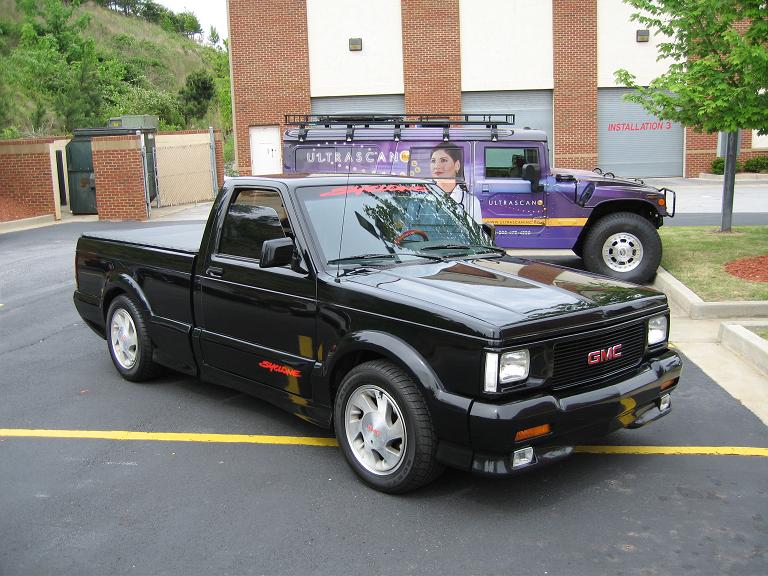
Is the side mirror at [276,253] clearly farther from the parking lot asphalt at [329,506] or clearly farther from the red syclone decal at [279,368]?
the parking lot asphalt at [329,506]

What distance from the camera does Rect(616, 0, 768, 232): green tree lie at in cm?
998

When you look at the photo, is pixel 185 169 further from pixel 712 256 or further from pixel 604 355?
pixel 604 355

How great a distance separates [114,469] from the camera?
501cm

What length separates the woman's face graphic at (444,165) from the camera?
36.7ft

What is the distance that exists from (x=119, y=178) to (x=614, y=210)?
1437cm

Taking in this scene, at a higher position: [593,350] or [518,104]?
[518,104]

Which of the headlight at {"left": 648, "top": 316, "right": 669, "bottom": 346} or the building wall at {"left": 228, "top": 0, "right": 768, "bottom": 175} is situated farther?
the building wall at {"left": 228, "top": 0, "right": 768, "bottom": 175}

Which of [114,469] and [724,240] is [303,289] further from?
[724,240]

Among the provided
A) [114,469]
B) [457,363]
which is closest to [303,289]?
[457,363]

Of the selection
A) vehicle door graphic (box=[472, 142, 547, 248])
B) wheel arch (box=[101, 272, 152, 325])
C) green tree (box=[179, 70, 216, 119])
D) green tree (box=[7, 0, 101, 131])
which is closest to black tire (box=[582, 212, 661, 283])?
vehicle door graphic (box=[472, 142, 547, 248])

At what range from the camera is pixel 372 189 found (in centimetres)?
567

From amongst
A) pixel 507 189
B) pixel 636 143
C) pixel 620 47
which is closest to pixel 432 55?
pixel 620 47

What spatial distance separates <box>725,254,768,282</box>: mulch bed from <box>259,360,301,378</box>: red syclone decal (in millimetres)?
6802

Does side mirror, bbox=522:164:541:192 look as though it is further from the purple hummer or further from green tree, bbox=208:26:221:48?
green tree, bbox=208:26:221:48
